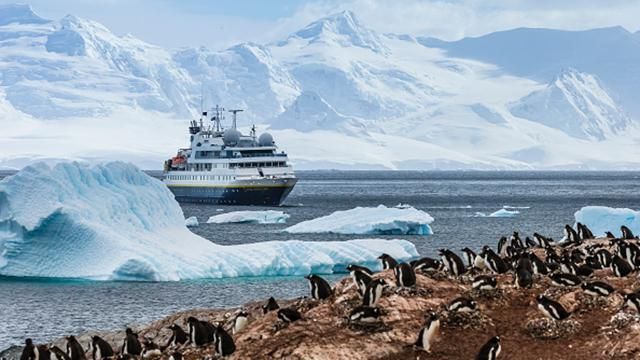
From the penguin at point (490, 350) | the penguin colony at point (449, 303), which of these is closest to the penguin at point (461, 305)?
the penguin colony at point (449, 303)

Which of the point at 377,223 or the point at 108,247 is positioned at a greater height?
the point at 108,247

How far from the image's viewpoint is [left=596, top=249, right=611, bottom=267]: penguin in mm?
27266

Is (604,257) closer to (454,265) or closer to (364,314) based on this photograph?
(454,265)

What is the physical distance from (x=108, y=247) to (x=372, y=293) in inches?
1458

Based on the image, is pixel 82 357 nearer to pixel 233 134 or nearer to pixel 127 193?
pixel 127 193

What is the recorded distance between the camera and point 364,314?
21891 mm

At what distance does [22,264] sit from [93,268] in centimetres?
460

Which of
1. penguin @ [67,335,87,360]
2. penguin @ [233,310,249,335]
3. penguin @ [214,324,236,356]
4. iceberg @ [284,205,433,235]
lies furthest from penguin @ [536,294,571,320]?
iceberg @ [284,205,433,235]

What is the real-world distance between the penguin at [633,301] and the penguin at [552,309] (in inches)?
49.6

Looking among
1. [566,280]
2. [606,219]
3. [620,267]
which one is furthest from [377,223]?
[566,280]

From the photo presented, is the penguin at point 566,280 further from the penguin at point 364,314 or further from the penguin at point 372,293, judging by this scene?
the penguin at point 364,314

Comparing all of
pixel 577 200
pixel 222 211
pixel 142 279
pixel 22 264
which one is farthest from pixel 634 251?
pixel 577 200

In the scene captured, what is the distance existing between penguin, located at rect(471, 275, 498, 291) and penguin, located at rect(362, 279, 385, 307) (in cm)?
236

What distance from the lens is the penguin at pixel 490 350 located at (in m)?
20.4
